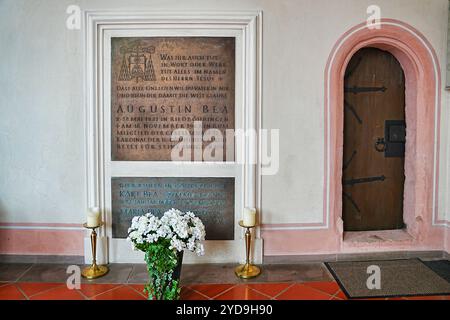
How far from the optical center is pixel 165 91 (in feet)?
10.3

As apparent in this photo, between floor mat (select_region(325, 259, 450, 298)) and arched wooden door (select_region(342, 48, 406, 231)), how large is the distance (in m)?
0.50

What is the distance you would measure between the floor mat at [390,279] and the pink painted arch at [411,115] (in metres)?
0.33

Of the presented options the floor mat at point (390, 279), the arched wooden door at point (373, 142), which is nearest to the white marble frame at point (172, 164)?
the floor mat at point (390, 279)

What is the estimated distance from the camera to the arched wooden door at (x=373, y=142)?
3.44 meters

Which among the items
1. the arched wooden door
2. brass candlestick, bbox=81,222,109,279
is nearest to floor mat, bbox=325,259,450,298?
the arched wooden door

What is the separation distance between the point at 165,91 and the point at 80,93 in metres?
0.75

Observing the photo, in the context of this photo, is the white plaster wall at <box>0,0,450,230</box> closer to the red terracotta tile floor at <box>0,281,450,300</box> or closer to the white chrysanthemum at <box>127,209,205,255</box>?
the red terracotta tile floor at <box>0,281,450,300</box>

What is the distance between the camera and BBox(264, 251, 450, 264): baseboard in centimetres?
321

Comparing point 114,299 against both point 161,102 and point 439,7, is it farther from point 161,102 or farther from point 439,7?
point 439,7

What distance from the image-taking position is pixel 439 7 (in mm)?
3230

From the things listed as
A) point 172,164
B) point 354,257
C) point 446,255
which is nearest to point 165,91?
point 172,164

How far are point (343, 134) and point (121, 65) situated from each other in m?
2.19

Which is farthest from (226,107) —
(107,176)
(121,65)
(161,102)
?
(107,176)

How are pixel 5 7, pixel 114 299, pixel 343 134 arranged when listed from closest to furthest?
pixel 114 299, pixel 5 7, pixel 343 134
